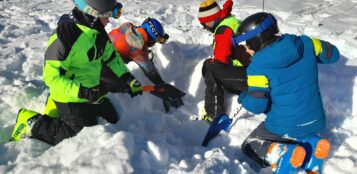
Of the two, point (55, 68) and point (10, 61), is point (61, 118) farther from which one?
point (10, 61)

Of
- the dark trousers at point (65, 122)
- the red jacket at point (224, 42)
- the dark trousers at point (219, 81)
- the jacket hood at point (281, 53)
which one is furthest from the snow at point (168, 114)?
the jacket hood at point (281, 53)

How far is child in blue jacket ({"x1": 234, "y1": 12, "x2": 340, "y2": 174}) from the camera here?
312 cm

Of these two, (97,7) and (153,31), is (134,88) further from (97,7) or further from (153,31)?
(97,7)

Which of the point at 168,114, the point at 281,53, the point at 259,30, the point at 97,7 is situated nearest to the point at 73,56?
the point at 97,7

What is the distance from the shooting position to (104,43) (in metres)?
4.00

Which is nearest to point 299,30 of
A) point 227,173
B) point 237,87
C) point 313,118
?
point 237,87

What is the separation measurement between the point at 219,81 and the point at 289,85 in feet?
4.88

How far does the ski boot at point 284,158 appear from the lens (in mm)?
3225

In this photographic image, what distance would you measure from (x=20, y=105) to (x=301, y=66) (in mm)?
3270

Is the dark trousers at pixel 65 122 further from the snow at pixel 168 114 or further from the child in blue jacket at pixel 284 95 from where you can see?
the child in blue jacket at pixel 284 95

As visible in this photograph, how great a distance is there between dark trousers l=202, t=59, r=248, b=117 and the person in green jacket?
862mm

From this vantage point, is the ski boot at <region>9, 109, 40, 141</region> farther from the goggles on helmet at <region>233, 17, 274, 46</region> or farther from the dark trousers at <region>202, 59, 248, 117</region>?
the goggles on helmet at <region>233, 17, 274, 46</region>

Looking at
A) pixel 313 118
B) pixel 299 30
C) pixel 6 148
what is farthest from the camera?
pixel 299 30

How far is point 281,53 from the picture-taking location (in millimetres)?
3080
